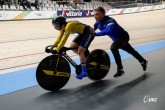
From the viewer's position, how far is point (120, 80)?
4.38m

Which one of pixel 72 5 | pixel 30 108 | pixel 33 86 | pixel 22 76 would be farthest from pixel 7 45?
pixel 72 5

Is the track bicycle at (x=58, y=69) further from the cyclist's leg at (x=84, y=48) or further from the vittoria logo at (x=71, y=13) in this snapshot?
the vittoria logo at (x=71, y=13)

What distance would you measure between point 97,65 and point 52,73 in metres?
0.92

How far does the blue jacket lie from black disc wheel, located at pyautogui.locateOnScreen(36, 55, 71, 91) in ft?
2.63

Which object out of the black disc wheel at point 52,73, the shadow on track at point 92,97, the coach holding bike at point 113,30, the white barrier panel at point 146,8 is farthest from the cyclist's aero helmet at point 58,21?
the white barrier panel at point 146,8

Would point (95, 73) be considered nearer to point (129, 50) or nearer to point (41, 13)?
point (129, 50)

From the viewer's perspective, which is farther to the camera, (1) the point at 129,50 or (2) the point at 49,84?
(1) the point at 129,50

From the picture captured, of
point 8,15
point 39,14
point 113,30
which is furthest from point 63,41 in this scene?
point 39,14

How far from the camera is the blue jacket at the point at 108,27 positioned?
405 cm

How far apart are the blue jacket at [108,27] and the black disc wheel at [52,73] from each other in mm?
803

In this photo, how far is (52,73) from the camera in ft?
12.2

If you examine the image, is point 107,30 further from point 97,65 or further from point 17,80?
point 17,80

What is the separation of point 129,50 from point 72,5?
19.4 m

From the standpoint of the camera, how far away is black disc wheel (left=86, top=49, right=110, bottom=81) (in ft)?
13.7
